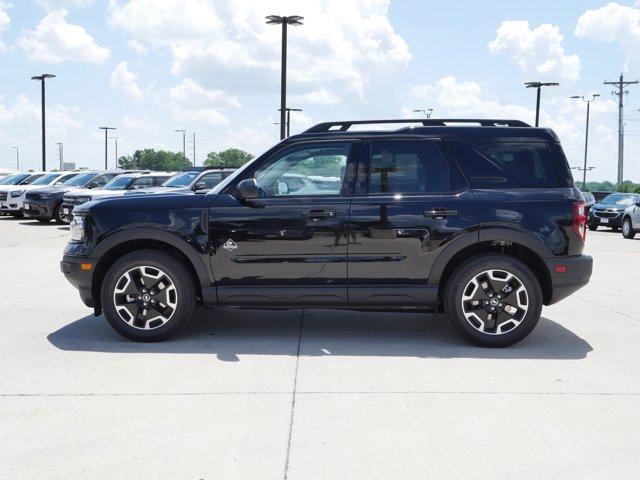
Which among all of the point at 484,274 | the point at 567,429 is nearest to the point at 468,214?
the point at 484,274

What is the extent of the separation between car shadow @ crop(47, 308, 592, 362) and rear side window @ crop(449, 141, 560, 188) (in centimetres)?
138

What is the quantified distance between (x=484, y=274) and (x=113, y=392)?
3.04m

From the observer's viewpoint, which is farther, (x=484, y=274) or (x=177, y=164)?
(x=177, y=164)

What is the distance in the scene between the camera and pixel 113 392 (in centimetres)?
475

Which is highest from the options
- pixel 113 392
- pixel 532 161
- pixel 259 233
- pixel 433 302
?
pixel 532 161

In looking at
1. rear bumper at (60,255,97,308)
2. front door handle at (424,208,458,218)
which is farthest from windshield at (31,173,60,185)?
front door handle at (424,208,458,218)

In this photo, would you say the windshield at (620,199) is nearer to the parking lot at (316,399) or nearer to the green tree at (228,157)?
the parking lot at (316,399)

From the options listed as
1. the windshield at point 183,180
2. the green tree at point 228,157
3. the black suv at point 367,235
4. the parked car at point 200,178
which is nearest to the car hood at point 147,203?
the black suv at point 367,235

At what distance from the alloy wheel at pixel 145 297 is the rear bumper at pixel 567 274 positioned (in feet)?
10.2

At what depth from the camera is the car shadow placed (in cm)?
593

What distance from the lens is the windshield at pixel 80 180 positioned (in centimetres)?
2380

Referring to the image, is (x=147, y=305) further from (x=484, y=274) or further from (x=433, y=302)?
(x=484, y=274)

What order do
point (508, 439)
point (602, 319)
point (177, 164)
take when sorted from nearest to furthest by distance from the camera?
1. point (508, 439)
2. point (602, 319)
3. point (177, 164)

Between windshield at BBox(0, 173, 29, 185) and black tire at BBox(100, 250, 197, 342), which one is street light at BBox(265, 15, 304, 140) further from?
black tire at BBox(100, 250, 197, 342)
